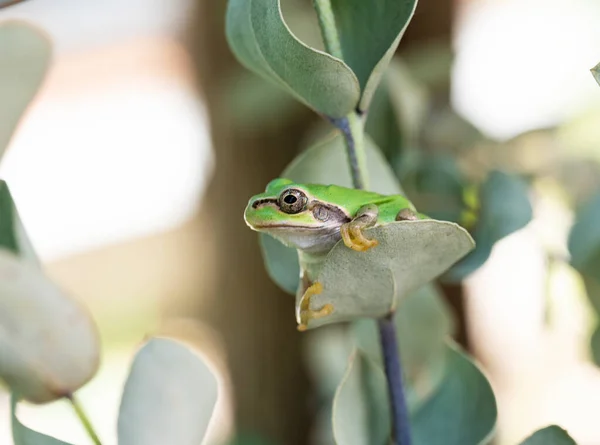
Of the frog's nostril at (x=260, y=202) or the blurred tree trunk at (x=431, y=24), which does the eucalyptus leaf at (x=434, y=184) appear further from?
the blurred tree trunk at (x=431, y=24)

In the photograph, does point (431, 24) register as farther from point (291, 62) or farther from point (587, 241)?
point (291, 62)

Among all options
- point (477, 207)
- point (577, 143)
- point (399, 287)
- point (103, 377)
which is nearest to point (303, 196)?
point (399, 287)

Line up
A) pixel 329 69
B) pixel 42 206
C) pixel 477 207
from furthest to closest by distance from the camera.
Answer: pixel 42 206, pixel 477 207, pixel 329 69

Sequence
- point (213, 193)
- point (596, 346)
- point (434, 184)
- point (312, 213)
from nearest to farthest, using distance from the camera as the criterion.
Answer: point (312, 213), point (596, 346), point (434, 184), point (213, 193)

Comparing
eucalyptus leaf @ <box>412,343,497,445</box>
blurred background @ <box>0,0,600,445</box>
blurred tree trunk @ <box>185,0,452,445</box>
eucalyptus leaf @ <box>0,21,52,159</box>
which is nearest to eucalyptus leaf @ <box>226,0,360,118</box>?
eucalyptus leaf @ <box>0,21,52,159</box>

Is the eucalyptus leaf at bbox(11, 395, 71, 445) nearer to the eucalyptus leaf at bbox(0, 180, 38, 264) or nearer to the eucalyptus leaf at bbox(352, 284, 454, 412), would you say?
the eucalyptus leaf at bbox(0, 180, 38, 264)

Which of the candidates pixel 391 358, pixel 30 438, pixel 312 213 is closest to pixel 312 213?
pixel 312 213

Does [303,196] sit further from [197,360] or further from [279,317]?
[279,317]
